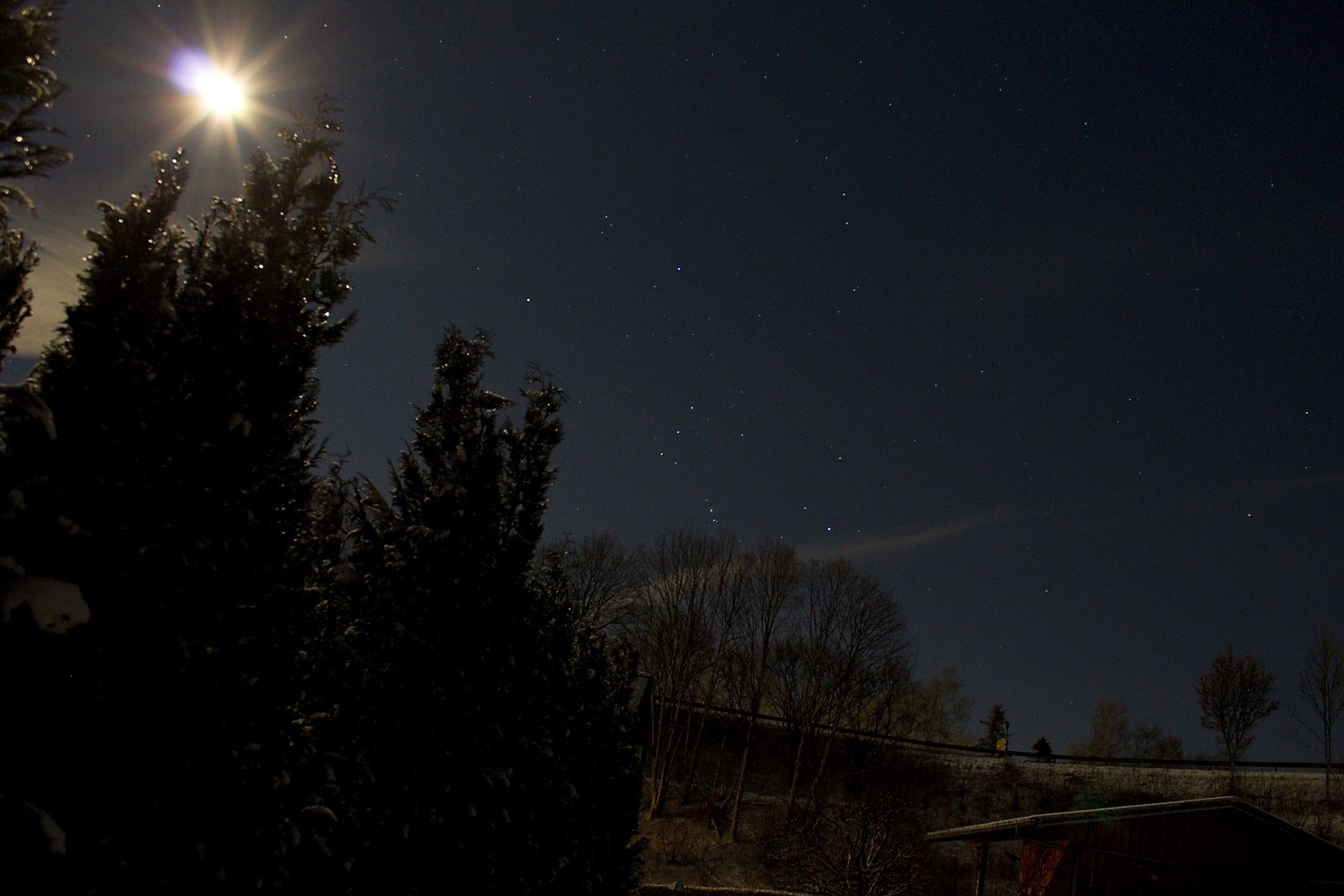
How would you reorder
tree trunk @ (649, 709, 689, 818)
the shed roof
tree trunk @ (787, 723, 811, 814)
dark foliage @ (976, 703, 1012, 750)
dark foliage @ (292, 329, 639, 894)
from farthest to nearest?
dark foliage @ (976, 703, 1012, 750) < tree trunk @ (787, 723, 811, 814) < tree trunk @ (649, 709, 689, 818) < the shed roof < dark foliage @ (292, 329, 639, 894)

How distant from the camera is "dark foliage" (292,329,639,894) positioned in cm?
835

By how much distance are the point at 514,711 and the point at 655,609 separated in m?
31.0

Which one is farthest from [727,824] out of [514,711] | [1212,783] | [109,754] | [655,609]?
[109,754]

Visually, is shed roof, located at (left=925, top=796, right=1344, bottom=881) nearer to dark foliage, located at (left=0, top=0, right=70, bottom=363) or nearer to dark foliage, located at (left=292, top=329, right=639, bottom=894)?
dark foliage, located at (left=292, top=329, right=639, bottom=894)

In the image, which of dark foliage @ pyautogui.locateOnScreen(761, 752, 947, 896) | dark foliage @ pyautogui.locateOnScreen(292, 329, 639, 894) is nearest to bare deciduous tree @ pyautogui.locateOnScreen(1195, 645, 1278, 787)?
dark foliage @ pyautogui.locateOnScreen(761, 752, 947, 896)

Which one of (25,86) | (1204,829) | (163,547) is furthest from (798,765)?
(25,86)

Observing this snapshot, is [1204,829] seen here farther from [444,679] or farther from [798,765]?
[798,765]

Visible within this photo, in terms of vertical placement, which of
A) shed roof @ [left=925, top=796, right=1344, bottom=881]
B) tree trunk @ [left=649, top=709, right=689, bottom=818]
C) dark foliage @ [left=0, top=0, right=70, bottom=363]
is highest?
dark foliage @ [left=0, top=0, right=70, bottom=363]

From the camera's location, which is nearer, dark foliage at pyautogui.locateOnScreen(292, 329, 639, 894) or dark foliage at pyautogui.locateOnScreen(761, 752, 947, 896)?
dark foliage at pyautogui.locateOnScreen(292, 329, 639, 894)

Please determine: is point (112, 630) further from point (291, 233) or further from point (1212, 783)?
point (1212, 783)

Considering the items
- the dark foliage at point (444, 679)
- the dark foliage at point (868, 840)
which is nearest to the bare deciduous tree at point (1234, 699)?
the dark foliage at point (868, 840)

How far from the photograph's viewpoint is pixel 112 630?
5.63 meters

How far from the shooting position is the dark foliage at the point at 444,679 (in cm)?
835

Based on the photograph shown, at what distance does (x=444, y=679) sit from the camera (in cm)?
932
